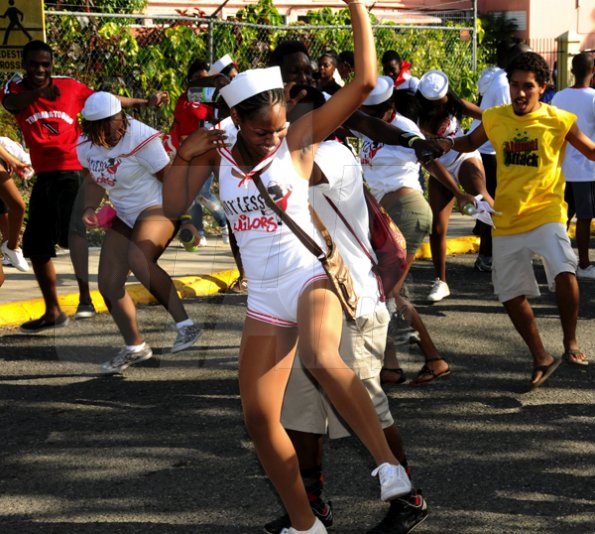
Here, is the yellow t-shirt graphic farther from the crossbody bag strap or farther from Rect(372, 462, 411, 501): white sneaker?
Rect(372, 462, 411, 501): white sneaker

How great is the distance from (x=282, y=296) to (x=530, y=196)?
2.93 metres

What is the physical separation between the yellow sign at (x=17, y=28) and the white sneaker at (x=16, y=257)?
1715 millimetres

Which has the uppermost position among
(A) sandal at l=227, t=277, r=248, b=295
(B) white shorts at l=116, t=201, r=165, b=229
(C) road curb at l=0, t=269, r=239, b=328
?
(B) white shorts at l=116, t=201, r=165, b=229

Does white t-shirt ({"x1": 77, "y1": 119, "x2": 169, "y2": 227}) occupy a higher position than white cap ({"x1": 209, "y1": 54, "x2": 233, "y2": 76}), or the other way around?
white cap ({"x1": 209, "y1": 54, "x2": 233, "y2": 76})

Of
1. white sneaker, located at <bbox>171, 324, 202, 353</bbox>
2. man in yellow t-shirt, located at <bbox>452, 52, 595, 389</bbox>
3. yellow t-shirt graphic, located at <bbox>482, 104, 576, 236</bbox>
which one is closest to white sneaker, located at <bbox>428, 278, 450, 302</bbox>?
man in yellow t-shirt, located at <bbox>452, 52, 595, 389</bbox>

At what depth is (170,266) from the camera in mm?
8414

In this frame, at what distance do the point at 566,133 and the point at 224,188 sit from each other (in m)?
3.04

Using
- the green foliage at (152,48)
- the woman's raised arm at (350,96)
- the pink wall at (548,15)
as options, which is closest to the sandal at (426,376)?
the woman's raised arm at (350,96)

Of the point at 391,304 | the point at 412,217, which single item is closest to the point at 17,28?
the point at 412,217

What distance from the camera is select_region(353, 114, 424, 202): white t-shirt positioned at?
721 centimetres

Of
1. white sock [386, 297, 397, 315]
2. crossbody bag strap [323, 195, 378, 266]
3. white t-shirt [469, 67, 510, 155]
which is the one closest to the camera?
crossbody bag strap [323, 195, 378, 266]

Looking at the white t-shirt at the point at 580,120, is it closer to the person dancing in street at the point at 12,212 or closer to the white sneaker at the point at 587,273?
the white sneaker at the point at 587,273

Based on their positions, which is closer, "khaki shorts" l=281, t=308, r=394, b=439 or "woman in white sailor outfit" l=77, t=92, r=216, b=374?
"khaki shorts" l=281, t=308, r=394, b=439

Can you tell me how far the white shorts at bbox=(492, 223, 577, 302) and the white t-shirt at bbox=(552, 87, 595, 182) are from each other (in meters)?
3.54
